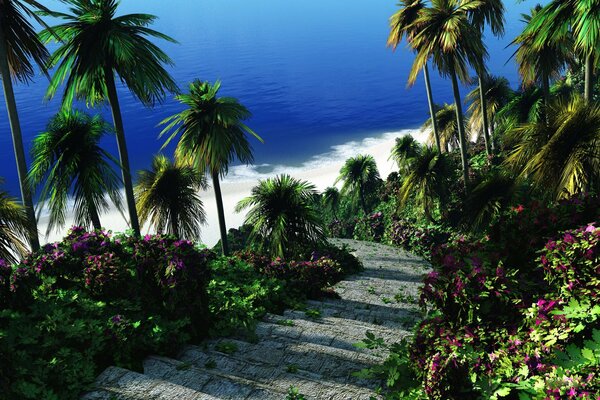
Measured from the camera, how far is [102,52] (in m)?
12.4

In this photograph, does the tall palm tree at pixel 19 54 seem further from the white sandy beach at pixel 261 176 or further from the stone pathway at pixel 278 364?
the white sandy beach at pixel 261 176

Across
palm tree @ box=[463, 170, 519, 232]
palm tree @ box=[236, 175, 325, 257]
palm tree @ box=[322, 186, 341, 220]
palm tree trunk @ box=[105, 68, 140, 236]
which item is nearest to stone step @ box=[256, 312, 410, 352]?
palm tree trunk @ box=[105, 68, 140, 236]

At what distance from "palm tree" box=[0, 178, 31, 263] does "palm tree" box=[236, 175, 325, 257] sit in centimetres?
718

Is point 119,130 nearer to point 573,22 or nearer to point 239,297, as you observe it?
point 239,297

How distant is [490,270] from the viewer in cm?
532

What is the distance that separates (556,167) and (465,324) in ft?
15.8

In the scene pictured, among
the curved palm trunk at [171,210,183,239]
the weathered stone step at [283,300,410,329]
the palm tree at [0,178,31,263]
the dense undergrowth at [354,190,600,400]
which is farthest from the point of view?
the curved palm trunk at [171,210,183,239]

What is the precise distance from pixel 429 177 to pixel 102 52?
1400 cm

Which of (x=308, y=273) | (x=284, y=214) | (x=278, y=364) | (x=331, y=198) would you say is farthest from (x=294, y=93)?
(x=278, y=364)

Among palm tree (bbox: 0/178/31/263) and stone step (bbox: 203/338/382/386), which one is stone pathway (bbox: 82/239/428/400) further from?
palm tree (bbox: 0/178/31/263)

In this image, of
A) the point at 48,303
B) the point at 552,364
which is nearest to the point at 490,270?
the point at 552,364

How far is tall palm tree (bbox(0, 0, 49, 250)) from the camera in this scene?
A: 36.1ft

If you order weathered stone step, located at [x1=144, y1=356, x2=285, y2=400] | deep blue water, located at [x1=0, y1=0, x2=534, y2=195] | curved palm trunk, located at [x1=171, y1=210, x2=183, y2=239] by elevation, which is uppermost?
deep blue water, located at [x1=0, y1=0, x2=534, y2=195]

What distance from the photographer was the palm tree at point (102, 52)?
12.3 m
